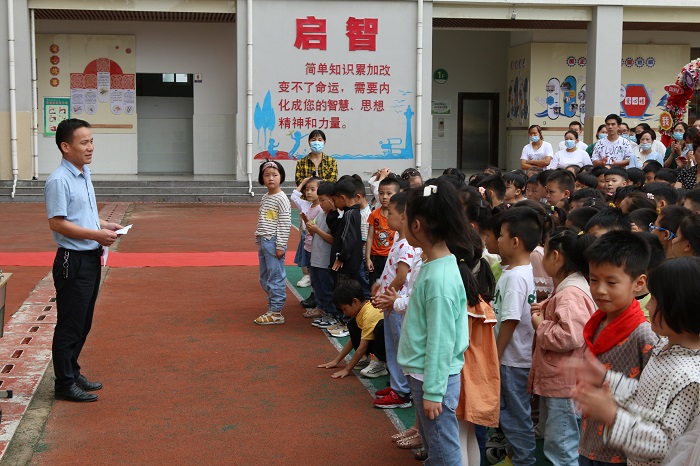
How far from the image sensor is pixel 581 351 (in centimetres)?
392

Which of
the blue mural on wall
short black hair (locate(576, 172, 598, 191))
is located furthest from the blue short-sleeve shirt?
the blue mural on wall

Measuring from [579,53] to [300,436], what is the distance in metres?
18.6

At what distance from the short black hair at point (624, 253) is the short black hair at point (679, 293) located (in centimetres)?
64

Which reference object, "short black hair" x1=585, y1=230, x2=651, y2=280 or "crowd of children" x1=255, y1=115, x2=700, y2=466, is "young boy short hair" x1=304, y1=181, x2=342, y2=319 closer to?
"crowd of children" x1=255, y1=115, x2=700, y2=466

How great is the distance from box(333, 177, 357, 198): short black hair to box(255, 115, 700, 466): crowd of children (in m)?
0.42

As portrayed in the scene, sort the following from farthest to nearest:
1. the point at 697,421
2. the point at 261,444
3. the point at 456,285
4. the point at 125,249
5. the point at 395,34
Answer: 1. the point at 395,34
2. the point at 125,249
3. the point at 261,444
4. the point at 456,285
5. the point at 697,421

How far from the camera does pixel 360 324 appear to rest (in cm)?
588

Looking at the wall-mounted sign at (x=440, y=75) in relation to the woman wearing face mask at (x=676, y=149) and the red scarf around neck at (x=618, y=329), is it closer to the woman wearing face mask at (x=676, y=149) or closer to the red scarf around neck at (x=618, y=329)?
the woman wearing face mask at (x=676, y=149)

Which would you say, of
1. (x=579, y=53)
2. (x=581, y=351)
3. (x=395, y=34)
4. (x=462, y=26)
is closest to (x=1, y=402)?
(x=581, y=351)

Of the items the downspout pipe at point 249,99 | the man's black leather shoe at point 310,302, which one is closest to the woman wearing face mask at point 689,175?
the man's black leather shoe at point 310,302

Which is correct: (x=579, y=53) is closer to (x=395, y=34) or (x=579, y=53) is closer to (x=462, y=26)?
(x=462, y=26)

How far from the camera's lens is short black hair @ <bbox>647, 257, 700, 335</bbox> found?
2438 mm

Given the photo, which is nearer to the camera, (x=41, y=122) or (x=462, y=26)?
(x=41, y=122)

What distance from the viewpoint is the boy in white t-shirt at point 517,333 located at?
4.22 metres
